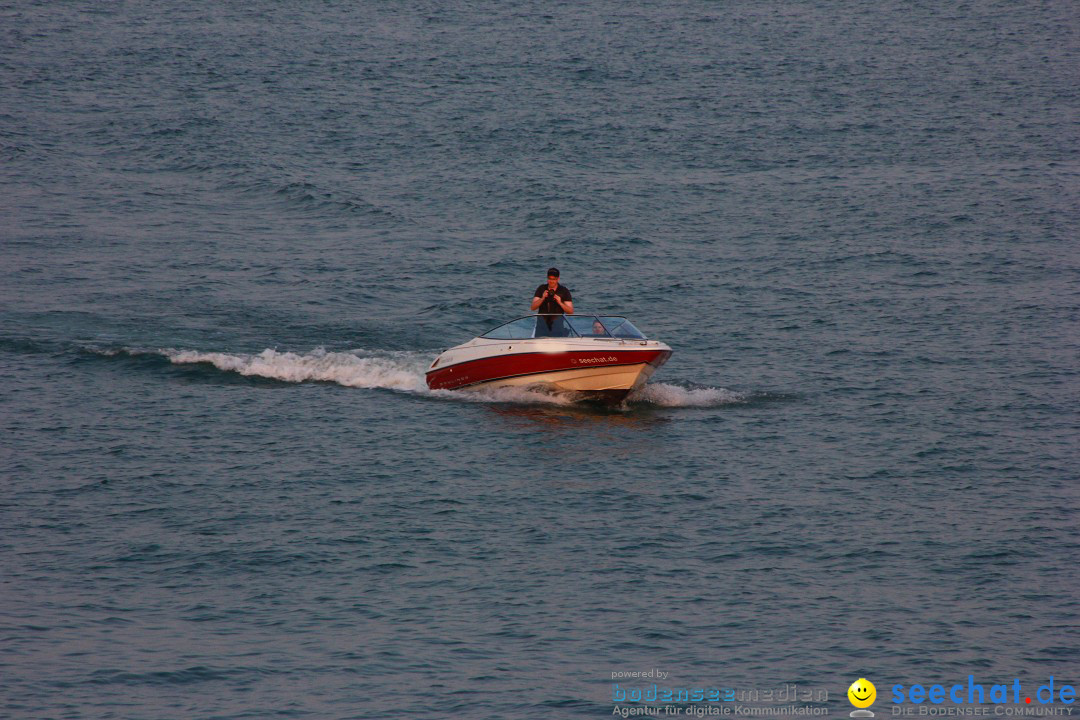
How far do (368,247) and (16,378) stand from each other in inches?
565

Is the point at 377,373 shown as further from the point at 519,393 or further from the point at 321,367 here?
the point at 519,393

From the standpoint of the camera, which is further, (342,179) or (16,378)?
(342,179)

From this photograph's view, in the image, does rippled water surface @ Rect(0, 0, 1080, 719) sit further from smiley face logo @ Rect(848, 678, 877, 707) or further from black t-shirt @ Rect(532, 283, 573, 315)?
black t-shirt @ Rect(532, 283, 573, 315)

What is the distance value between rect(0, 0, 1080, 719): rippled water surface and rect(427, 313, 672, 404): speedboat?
2.03ft

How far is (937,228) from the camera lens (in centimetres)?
4128

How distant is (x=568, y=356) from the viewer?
1006 inches

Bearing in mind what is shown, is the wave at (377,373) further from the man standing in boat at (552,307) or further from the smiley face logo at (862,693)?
the smiley face logo at (862,693)

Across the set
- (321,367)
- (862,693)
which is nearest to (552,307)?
(321,367)

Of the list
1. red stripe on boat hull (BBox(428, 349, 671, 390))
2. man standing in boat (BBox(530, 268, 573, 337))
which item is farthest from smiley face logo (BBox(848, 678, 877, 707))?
man standing in boat (BBox(530, 268, 573, 337))

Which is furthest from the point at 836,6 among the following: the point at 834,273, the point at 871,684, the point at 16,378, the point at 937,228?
the point at 871,684

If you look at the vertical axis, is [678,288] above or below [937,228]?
below

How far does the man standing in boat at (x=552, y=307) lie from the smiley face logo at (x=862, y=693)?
11.6 metres

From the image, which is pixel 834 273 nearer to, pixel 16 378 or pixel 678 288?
pixel 678 288

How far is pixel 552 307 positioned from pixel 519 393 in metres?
1.96
